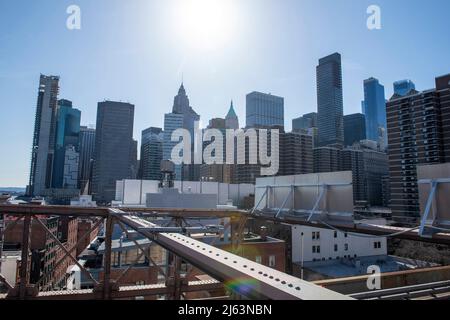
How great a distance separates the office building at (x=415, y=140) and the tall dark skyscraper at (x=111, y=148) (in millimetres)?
140675

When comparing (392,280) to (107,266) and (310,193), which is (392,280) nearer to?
(310,193)

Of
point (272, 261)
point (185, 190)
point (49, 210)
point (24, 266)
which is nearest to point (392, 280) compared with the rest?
point (49, 210)

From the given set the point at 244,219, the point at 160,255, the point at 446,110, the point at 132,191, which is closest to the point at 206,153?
the point at 132,191

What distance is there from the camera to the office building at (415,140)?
78500mm

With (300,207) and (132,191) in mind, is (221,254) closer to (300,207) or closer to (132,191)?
(300,207)

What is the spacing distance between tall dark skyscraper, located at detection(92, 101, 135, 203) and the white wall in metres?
146

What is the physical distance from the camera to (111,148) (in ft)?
611

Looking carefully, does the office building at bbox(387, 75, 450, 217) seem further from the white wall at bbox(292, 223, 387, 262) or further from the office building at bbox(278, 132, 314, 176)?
the white wall at bbox(292, 223, 387, 262)

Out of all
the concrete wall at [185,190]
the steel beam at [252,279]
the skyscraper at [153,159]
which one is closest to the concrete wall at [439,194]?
the steel beam at [252,279]

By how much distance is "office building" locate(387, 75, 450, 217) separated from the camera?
258 feet

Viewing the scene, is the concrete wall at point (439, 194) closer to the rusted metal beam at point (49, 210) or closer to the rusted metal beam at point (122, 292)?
the rusted metal beam at point (122, 292)

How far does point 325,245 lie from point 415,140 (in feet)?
198
